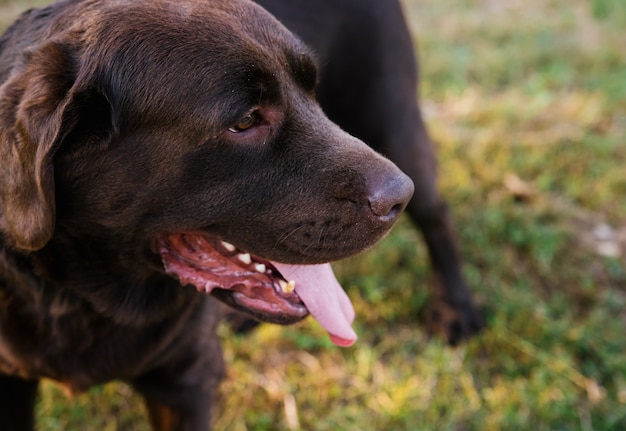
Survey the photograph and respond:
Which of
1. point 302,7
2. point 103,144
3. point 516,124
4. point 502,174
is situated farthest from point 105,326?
point 516,124

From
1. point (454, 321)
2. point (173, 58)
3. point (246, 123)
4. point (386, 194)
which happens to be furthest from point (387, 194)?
point (454, 321)

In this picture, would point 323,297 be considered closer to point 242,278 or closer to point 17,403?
point 242,278

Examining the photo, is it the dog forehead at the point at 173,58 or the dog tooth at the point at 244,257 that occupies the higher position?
the dog forehead at the point at 173,58

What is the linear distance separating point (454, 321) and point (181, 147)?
1.86 m

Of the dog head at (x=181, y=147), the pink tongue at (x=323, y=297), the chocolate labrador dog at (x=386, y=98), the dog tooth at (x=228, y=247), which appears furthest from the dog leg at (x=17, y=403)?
the chocolate labrador dog at (x=386, y=98)

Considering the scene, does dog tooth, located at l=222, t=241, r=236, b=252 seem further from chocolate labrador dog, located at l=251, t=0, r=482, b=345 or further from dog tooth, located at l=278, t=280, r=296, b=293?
chocolate labrador dog, located at l=251, t=0, r=482, b=345

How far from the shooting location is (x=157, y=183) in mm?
1951

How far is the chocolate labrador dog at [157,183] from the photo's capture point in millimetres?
1887

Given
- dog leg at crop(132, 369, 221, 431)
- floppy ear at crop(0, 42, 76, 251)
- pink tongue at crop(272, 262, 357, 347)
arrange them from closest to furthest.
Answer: floppy ear at crop(0, 42, 76, 251) < pink tongue at crop(272, 262, 357, 347) < dog leg at crop(132, 369, 221, 431)

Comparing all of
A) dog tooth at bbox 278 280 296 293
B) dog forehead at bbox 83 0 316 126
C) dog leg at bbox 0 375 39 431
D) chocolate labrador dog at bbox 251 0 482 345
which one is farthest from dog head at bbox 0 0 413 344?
chocolate labrador dog at bbox 251 0 482 345

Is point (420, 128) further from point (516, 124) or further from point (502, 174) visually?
point (516, 124)

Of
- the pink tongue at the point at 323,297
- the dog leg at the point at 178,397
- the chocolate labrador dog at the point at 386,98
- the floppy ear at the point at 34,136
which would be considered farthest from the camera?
the chocolate labrador dog at the point at 386,98

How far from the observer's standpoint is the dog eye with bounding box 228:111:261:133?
75.9 inches

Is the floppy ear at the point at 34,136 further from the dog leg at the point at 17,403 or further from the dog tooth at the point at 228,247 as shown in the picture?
the dog leg at the point at 17,403
